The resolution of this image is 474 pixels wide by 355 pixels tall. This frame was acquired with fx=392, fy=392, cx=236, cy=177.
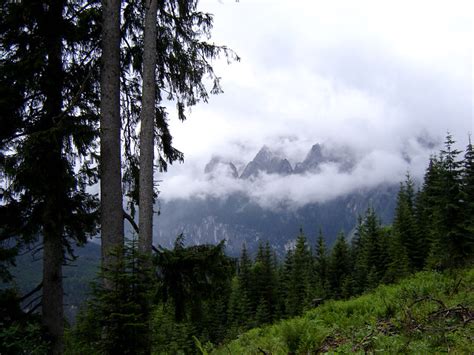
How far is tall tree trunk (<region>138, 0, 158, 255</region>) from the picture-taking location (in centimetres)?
695

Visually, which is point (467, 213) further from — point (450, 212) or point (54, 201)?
point (54, 201)

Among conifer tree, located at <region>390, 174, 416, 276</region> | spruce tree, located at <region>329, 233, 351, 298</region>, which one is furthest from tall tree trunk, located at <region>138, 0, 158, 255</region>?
spruce tree, located at <region>329, 233, 351, 298</region>

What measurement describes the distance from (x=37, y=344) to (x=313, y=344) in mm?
4498

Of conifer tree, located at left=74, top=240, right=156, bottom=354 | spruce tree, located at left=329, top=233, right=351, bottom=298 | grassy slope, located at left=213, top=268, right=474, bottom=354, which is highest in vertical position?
spruce tree, located at left=329, top=233, right=351, bottom=298

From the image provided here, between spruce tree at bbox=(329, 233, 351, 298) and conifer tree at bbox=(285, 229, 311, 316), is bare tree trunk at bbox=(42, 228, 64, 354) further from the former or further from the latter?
spruce tree at bbox=(329, 233, 351, 298)

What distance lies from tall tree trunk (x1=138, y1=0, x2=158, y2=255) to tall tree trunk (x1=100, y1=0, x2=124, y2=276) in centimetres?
38

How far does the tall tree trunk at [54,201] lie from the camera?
6.87 m

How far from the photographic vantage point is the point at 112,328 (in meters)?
4.72

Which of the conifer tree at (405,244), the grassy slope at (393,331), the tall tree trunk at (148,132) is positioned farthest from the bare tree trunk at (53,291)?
the conifer tree at (405,244)

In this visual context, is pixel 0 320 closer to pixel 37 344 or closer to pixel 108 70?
pixel 37 344

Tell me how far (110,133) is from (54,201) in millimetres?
1583

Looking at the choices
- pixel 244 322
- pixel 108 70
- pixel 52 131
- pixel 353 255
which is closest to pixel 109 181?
pixel 52 131

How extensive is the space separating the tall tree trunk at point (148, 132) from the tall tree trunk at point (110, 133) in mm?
382

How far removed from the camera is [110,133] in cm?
688
